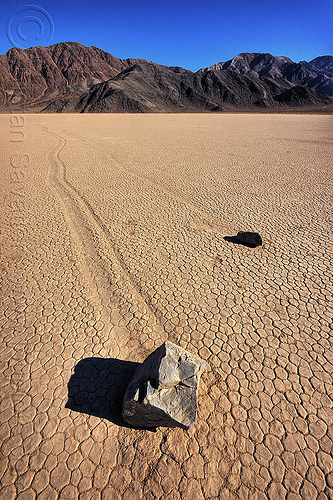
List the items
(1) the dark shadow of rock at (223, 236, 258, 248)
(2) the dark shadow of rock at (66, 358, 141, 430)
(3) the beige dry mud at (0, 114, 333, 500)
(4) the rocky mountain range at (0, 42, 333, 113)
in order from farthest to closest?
1. (4) the rocky mountain range at (0, 42, 333, 113)
2. (1) the dark shadow of rock at (223, 236, 258, 248)
3. (2) the dark shadow of rock at (66, 358, 141, 430)
4. (3) the beige dry mud at (0, 114, 333, 500)

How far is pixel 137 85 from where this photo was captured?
84.4 meters

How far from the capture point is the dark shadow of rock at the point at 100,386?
10.7 ft

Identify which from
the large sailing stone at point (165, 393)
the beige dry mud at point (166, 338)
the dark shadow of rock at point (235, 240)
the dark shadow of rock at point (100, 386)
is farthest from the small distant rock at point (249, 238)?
the dark shadow of rock at point (100, 386)

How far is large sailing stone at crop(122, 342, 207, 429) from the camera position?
9.10 feet

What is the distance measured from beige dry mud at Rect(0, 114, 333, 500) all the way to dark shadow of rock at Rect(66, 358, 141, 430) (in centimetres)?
2

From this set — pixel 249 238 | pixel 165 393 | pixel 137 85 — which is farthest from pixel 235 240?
pixel 137 85

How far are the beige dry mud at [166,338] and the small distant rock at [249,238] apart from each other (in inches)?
9.2

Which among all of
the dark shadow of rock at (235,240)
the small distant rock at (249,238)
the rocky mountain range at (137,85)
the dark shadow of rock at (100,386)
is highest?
the rocky mountain range at (137,85)

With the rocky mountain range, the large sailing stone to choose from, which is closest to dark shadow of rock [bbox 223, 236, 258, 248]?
the large sailing stone

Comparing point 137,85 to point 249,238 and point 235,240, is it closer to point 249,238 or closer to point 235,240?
point 235,240

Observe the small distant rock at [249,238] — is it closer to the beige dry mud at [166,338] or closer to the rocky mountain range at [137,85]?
the beige dry mud at [166,338]

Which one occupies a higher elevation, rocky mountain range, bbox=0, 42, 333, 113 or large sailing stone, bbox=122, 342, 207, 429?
rocky mountain range, bbox=0, 42, 333, 113

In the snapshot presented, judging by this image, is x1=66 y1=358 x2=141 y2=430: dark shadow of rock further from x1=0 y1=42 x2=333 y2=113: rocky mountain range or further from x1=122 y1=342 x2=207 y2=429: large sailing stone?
x1=0 y1=42 x2=333 y2=113: rocky mountain range

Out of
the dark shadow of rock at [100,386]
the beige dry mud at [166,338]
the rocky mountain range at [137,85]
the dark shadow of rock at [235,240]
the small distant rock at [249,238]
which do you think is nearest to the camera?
the beige dry mud at [166,338]
